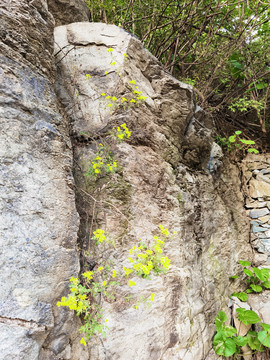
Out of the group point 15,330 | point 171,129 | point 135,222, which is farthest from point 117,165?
point 15,330

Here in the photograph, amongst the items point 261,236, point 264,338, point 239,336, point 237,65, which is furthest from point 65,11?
point 264,338

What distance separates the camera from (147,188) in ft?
6.23

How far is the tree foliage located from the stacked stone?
109 centimetres

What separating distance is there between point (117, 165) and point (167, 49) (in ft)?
6.78

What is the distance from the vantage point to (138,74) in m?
2.15

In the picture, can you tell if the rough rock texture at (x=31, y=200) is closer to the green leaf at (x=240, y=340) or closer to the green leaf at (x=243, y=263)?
the green leaf at (x=240, y=340)

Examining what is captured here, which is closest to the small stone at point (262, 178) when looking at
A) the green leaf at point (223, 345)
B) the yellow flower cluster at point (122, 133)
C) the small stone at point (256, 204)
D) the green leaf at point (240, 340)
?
the small stone at point (256, 204)

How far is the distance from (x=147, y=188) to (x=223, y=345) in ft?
5.53

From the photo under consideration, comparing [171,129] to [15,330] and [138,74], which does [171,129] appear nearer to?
[138,74]

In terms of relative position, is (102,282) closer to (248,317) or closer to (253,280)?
(248,317)

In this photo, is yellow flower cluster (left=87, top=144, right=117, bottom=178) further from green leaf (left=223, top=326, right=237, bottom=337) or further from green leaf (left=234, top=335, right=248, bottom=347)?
green leaf (left=234, top=335, right=248, bottom=347)

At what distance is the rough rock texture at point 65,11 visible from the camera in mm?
2557

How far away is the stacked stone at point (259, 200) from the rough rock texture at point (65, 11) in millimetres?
3233

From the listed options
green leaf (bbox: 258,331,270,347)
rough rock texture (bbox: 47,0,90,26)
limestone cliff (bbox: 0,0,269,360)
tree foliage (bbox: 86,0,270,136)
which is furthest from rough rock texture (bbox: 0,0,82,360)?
green leaf (bbox: 258,331,270,347)
